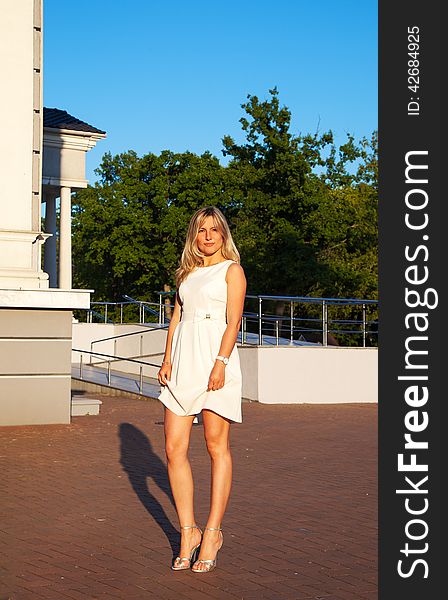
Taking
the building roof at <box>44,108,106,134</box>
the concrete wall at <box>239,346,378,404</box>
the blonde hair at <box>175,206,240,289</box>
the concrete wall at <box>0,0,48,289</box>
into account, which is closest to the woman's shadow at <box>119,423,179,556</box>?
the blonde hair at <box>175,206,240,289</box>

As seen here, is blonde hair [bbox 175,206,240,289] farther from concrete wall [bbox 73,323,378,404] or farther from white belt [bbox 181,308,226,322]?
concrete wall [bbox 73,323,378,404]

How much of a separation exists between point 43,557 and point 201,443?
6.68 m

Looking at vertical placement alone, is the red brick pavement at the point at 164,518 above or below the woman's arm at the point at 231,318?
below

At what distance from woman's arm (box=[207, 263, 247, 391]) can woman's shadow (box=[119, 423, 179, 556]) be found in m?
1.29

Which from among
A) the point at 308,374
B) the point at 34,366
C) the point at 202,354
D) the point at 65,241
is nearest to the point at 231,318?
the point at 202,354

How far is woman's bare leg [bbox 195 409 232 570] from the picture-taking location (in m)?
5.82

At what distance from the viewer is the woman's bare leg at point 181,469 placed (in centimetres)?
590

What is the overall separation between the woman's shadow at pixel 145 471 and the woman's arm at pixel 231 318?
129 cm

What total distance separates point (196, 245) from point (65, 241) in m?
17.9

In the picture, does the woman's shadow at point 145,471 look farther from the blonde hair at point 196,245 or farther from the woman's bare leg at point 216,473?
the blonde hair at point 196,245

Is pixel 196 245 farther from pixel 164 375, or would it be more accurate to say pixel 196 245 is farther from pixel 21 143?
pixel 21 143

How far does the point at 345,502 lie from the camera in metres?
8.38

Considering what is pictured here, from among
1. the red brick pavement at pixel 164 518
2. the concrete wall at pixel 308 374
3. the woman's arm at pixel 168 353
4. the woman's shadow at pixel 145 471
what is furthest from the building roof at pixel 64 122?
the woman's arm at pixel 168 353

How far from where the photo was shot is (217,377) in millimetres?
5797
